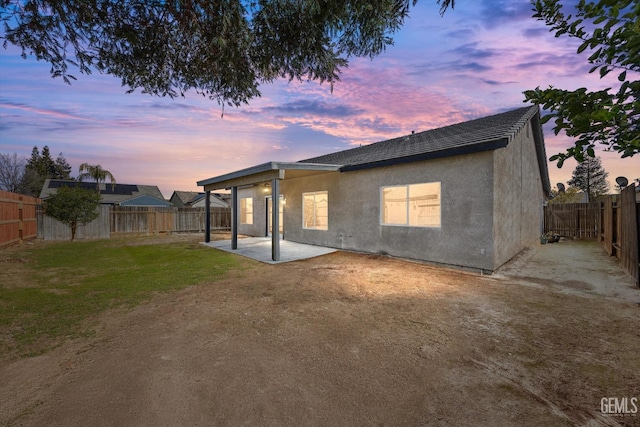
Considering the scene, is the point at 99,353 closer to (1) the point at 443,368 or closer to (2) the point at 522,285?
(1) the point at 443,368

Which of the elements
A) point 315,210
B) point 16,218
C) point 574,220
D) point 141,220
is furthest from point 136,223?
point 574,220

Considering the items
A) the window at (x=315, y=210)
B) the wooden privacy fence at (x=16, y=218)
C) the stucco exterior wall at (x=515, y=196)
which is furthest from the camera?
the window at (x=315, y=210)

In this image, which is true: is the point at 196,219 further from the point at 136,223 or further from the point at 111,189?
the point at 111,189

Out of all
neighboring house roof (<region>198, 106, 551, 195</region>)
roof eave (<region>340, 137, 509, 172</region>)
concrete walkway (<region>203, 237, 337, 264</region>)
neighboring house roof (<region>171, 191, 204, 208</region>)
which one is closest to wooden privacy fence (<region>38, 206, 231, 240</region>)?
neighboring house roof (<region>198, 106, 551, 195</region>)

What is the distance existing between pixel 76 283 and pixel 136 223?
12551 mm

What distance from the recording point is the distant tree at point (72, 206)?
13.4 m

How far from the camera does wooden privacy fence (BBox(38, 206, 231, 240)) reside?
14391 millimetres

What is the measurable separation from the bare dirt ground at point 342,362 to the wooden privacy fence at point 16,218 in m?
10.4

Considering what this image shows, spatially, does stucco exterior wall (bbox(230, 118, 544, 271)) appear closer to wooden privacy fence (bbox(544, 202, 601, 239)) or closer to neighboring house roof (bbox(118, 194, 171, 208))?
wooden privacy fence (bbox(544, 202, 601, 239))

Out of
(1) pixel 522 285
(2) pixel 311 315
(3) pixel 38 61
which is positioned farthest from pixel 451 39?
(3) pixel 38 61

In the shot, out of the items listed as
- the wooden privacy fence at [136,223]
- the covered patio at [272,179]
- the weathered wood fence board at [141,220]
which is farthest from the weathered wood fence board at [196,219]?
the covered patio at [272,179]

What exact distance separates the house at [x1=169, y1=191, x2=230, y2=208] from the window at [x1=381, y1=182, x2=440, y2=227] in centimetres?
2963

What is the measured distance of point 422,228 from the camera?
811 cm

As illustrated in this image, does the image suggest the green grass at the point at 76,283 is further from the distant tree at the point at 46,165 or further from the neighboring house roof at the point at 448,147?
the distant tree at the point at 46,165
